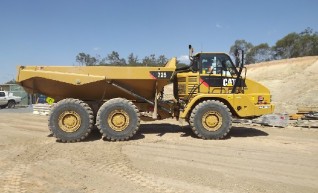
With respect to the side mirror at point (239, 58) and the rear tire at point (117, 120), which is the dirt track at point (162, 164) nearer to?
the rear tire at point (117, 120)

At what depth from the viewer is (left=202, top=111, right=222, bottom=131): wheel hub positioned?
11.0 metres

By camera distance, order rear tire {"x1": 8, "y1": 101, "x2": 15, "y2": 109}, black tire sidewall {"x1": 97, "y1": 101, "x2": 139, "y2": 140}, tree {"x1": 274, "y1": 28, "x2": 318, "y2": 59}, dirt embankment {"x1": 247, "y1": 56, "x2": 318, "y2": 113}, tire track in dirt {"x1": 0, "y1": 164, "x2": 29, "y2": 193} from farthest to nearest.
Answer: tree {"x1": 274, "y1": 28, "x2": 318, "y2": 59}
rear tire {"x1": 8, "y1": 101, "x2": 15, "y2": 109}
dirt embankment {"x1": 247, "y1": 56, "x2": 318, "y2": 113}
black tire sidewall {"x1": 97, "y1": 101, "x2": 139, "y2": 140}
tire track in dirt {"x1": 0, "y1": 164, "x2": 29, "y2": 193}

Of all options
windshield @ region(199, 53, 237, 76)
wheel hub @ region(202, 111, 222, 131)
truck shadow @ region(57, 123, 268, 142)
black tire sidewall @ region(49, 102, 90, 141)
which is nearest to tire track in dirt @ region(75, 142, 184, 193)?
black tire sidewall @ region(49, 102, 90, 141)

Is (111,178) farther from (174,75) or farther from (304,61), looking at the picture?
(304,61)

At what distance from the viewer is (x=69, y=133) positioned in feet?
34.9

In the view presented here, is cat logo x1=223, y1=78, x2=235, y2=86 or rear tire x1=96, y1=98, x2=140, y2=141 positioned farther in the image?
cat logo x1=223, y1=78, x2=235, y2=86

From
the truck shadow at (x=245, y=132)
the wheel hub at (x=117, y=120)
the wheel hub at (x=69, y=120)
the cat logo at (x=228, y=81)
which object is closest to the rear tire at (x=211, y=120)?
the truck shadow at (x=245, y=132)

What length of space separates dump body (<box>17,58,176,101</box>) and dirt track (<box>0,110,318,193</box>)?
1421 millimetres

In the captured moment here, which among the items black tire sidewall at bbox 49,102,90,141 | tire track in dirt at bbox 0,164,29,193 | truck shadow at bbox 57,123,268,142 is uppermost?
black tire sidewall at bbox 49,102,90,141

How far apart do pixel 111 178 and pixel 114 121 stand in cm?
409

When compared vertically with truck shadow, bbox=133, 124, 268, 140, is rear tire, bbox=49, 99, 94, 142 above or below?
above

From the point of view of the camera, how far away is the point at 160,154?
873cm

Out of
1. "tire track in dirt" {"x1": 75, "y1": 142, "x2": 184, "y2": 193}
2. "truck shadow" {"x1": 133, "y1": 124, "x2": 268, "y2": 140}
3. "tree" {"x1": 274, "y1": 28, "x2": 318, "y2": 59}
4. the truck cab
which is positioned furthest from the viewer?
"tree" {"x1": 274, "y1": 28, "x2": 318, "y2": 59}

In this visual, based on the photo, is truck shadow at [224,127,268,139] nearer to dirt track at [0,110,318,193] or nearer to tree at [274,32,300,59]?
dirt track at [0,110,318,193]
